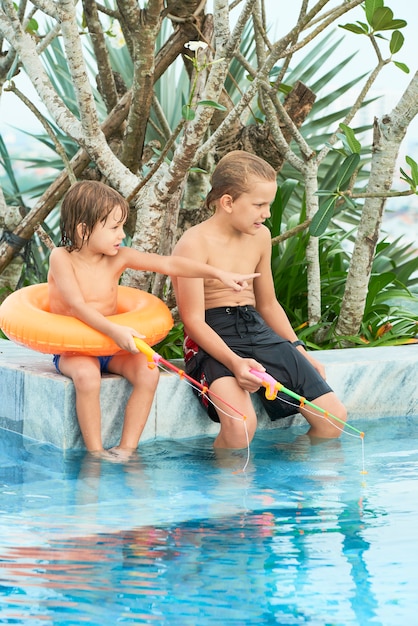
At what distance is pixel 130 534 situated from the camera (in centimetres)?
249

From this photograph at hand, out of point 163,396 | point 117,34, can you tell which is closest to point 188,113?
point 163,396

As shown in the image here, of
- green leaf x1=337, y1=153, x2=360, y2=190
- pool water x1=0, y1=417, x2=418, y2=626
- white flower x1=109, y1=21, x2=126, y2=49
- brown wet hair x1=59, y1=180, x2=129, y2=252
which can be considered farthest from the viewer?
white flower x1=109, y1=21, x2=126, y2=49

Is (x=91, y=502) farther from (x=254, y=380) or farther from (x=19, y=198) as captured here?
(x=19, y=198)

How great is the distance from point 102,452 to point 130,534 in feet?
3.02

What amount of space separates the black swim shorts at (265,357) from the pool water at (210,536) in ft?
0.62

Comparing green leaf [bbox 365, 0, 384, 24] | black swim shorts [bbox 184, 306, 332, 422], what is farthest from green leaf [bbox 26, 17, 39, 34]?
black swim shorts [bbox 184, 306, 332, 422]

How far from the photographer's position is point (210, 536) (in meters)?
2.49

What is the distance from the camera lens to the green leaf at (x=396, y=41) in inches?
166

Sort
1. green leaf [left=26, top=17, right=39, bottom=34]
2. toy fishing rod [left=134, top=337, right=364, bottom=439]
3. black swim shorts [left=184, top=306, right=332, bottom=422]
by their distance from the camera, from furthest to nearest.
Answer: green leaf [left=26, top=17, right=39, bottom=34], black swim shorts [left=184, top=306, right=332, bottom=422], toy fishing rod [left=134, top=337, right=364, bottom=439]

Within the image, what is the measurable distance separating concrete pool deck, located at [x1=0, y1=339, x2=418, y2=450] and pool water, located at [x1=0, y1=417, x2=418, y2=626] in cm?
13

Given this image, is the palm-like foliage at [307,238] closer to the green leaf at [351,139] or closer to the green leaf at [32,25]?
the green leaf at [351,139]

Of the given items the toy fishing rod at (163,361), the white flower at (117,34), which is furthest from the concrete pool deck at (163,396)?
the white flower at (117,34)

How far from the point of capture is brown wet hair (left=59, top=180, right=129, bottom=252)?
3420mm

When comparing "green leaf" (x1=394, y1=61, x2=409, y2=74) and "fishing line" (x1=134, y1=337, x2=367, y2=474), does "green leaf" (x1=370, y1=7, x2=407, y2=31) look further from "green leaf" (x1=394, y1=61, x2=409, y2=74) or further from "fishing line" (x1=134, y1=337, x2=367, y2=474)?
"fishing line" (x1=134, y1=337, x2=367, y2=474)
